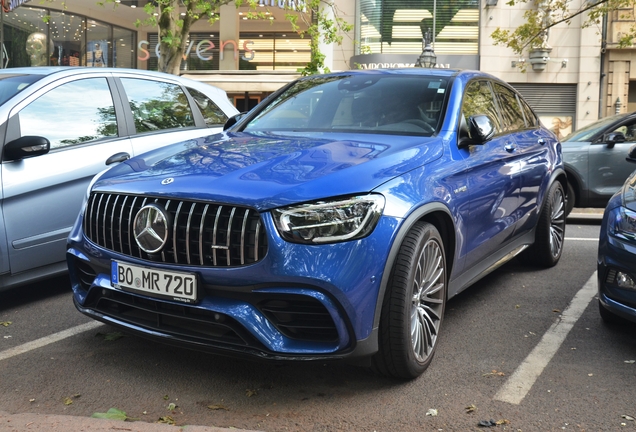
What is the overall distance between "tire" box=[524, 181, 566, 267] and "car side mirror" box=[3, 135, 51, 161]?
12.6ft

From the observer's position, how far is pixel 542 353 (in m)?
4.13

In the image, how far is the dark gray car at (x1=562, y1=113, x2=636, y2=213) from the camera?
9820mm

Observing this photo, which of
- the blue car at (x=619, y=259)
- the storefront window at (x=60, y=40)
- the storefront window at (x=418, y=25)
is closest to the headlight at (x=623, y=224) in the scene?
the blue car at (x=619, y=259)

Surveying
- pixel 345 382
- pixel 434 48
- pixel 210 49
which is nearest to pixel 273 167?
pixel 345 382

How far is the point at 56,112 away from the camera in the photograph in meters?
5.23

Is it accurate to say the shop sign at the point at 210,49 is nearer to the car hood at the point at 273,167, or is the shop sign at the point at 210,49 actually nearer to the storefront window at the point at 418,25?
the storefront window at the point at 418,25

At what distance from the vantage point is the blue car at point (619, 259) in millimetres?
4027

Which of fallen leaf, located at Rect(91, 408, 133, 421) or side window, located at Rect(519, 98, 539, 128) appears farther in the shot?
side window, located at Rect(519, 98, 539, 128)

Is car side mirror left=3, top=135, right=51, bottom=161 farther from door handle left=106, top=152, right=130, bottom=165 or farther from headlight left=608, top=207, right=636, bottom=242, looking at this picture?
headlight left=608, top=207, right=636, bottom=242

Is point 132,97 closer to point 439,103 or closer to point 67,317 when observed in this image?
point 67,317

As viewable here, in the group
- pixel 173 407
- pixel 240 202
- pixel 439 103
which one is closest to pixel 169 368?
pixel 173 407

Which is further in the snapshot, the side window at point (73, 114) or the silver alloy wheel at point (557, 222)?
the silver alloy wheel at point (557, 222)

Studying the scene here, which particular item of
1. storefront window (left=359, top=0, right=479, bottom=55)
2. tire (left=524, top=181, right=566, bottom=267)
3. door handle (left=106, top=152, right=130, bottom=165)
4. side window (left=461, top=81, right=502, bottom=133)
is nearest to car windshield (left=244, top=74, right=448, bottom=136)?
side window (left=461, top=81, right=502, bottom=133)

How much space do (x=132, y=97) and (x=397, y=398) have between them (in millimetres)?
3553
